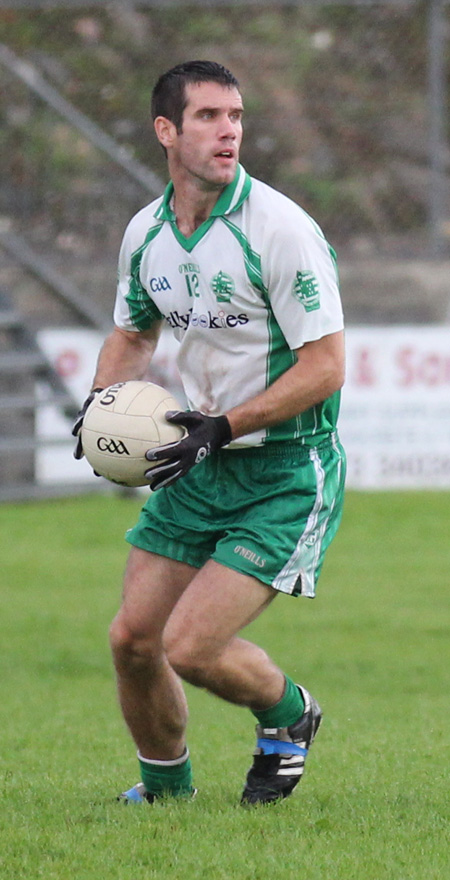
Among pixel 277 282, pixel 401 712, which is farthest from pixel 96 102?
pixel 277 282

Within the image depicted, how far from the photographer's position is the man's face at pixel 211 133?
4.63 meters

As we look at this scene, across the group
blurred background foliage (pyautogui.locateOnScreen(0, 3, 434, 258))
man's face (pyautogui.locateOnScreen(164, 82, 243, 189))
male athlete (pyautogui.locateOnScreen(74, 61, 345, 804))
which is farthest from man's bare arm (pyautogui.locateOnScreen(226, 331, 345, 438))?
blurred background foliage (pyautogui.locateOnScreen(0, 3, 434, 258))

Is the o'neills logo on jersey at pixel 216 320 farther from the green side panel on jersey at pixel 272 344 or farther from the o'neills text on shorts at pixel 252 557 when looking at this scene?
the o'neills text on shorts at pixel 252 557

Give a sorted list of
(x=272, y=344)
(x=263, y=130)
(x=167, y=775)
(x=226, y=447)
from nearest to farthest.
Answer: (x=272, y=344), (x=226, y=447), (x=167, y=775), (x=263, y=130)

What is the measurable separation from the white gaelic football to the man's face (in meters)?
0.71

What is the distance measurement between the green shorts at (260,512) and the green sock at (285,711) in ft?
1.17

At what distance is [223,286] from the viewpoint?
461 cm

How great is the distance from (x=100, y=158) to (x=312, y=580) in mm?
10508

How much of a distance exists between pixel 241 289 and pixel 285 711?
1395 millimetres

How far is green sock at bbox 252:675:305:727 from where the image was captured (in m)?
4.79

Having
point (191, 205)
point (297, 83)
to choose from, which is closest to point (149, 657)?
point (191, 205)

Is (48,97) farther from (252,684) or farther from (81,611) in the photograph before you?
(252,684)

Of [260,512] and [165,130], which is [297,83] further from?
[260,512]

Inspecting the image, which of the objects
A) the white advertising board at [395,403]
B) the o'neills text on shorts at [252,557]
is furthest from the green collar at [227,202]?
the white advertising board at [395,403]
